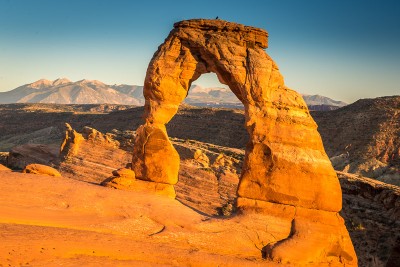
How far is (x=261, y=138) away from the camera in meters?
12.6

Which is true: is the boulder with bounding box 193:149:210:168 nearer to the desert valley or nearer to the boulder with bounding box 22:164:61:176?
the desert valley

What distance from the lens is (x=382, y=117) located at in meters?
51.1

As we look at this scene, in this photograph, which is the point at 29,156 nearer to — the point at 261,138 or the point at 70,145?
the point at 70,145

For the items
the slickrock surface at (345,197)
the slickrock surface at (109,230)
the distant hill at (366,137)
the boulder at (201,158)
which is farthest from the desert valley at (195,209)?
the distant hill at (366,137)

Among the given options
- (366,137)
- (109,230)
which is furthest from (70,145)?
(366,137)

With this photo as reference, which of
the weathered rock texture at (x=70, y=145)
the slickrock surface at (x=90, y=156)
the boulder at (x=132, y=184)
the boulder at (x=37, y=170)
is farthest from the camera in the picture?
the weathered rock texture at (x=70, y=145)

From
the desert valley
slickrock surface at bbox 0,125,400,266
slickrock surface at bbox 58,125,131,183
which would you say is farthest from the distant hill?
the desert valley

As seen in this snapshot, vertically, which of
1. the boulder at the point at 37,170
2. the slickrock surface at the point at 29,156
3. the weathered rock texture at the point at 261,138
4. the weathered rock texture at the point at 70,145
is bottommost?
the slickrock surface at the point at 29,156

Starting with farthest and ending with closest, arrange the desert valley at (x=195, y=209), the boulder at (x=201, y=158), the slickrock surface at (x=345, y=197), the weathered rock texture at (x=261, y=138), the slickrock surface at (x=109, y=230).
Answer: the boulder at (x=201, y=158) → the slickrock surface at (x=345, y=197) → the weathered rock texture at (x=261, y=138) → the desert valley at (x=195, y=209) → the slickrock surface at (x=109, y=230)

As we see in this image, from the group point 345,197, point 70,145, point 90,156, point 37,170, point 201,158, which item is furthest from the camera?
point 201,158

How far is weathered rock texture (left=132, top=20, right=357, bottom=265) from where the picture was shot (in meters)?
11.9

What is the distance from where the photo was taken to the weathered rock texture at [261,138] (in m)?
11.9

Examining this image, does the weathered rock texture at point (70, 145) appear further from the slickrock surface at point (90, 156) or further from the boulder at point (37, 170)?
the boulder at point (37, 170)

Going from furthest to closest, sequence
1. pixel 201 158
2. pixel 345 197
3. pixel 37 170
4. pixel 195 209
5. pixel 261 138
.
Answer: pixel 201 158, pixel 345 197, pixel 195 209, pixel 37 170, pixel 261 138
